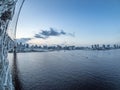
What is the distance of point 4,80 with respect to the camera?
14227 millimetres

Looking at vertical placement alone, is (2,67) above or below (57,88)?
above

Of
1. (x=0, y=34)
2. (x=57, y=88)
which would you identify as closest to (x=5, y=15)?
(x=0, y=34)

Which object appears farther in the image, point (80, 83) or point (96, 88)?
point (80, 83)

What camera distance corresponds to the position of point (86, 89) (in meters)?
54.4

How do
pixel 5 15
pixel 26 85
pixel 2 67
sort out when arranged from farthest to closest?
pixel 26 85 < pixel 5 15 < pixel 2 67

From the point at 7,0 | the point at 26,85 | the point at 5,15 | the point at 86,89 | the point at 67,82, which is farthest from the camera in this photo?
the point at 67,82

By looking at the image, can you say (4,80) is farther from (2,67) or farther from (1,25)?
(1,25)

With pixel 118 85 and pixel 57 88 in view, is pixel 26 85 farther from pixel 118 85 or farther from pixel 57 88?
pixel 118 85

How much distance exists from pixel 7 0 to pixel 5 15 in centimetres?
254

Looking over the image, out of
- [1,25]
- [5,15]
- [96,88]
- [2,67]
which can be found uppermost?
[5,15]

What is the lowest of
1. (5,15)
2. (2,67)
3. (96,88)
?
(96,88)

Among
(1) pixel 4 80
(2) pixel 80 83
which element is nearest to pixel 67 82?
(2) pixel 80 83

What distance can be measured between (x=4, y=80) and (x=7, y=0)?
7.74 m

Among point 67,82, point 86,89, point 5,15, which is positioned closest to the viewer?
point 5,15
